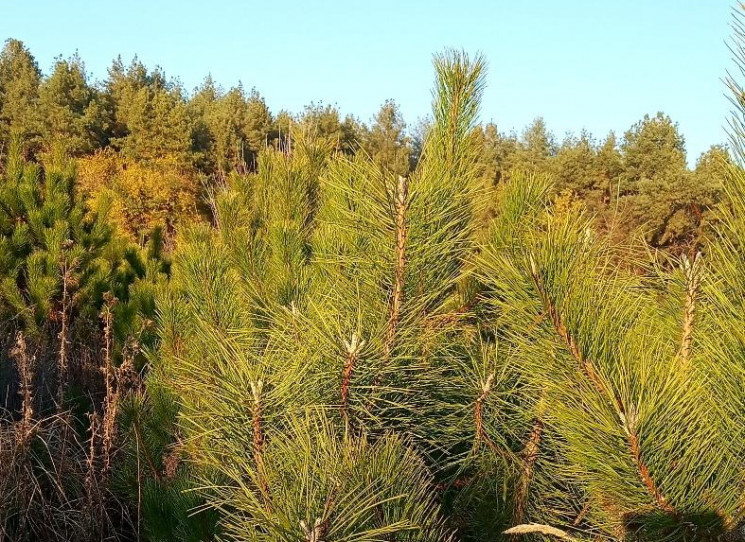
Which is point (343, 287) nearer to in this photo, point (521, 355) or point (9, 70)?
point (521, 355)

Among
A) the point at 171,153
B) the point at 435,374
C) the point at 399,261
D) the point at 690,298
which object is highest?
the point at 171,153

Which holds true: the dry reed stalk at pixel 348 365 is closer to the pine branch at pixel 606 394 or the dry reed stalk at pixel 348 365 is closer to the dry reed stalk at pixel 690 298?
the pine branch at pixel 606 394

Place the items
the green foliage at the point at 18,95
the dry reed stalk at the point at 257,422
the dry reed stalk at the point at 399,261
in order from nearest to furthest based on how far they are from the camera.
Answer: the dry reed stalk at the point at 257,422, the dry reed stalk at the point at 399,261, the green foliage at the point at 18,95

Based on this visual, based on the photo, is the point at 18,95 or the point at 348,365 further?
the point at 18,95

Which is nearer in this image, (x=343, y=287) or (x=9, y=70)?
(x=343, y=287)

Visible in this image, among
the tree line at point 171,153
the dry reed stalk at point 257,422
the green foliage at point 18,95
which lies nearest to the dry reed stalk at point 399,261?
the dry reed stalk at point 257,422

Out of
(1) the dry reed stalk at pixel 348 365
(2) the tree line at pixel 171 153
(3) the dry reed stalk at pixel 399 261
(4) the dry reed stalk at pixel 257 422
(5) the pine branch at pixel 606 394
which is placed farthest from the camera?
(2) the tree line at pixel 171 153

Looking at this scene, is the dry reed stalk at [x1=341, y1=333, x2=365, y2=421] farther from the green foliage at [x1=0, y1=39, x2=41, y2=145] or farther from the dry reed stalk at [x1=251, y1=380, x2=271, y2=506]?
the green foliage at [x1=0, y1=39, x2=41, y2=145]

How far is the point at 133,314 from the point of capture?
200 inches

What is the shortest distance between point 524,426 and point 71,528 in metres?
2.28

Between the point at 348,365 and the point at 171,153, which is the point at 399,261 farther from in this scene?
the point at 171,153

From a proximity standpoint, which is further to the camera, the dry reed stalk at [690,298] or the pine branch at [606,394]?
the dry reed stalk at [690,298]

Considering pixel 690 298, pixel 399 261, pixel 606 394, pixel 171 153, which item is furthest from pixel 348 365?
pixel 171 153

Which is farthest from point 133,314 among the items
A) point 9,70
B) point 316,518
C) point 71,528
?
point 9,70
